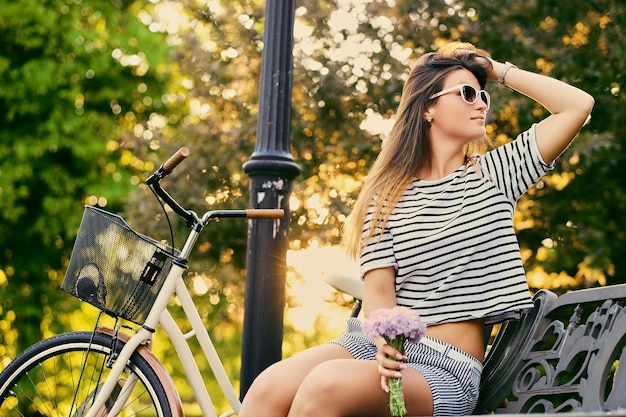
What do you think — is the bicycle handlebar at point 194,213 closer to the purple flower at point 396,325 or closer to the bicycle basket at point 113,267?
the bicycle basket at point 113,267

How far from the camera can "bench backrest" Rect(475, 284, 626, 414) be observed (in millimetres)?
2574

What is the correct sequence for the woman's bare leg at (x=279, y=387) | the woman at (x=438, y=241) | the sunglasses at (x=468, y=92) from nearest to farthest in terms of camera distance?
1. the woman at (x=438, y=241)
2. the woman's bare leg at (x=279, y=387)
3. the sunglasses at (x=468, y=92)

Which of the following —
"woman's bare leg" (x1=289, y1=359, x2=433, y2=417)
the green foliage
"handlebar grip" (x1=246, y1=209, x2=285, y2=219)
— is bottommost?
A: "woman's bare leg" (x1=289, y1=359, x2=433, y2=417)

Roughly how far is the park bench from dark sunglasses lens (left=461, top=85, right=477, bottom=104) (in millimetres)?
702

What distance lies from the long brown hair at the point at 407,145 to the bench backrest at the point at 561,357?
61cm

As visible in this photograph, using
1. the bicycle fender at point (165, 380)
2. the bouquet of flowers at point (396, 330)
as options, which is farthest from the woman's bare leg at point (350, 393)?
the bicycle fender at point (165, 380)

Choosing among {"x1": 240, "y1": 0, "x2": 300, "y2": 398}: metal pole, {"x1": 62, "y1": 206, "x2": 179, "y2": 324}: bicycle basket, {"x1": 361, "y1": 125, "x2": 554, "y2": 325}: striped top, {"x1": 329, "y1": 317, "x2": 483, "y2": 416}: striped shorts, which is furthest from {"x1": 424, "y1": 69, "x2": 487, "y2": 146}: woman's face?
{"x1": 62, "y1": 206, "x2": 179, "y2": 324}: bicycle basket

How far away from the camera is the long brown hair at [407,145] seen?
3158 mm

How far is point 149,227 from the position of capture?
803cm

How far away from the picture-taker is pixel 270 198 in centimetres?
392

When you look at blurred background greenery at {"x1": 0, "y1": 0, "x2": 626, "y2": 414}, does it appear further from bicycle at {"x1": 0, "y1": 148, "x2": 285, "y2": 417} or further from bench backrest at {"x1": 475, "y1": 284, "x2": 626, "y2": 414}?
bench backrest at {"x1": 475, "y1": 284, "x2": 626, "y2": 414}

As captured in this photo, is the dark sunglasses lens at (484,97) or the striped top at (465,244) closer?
the striped top at (465,244)

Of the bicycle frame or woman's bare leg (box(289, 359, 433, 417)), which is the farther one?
the bicycle frame

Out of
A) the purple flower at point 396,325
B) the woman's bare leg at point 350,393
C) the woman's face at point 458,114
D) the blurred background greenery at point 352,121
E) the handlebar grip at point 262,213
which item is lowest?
the woman's bare leg at point 350,393
